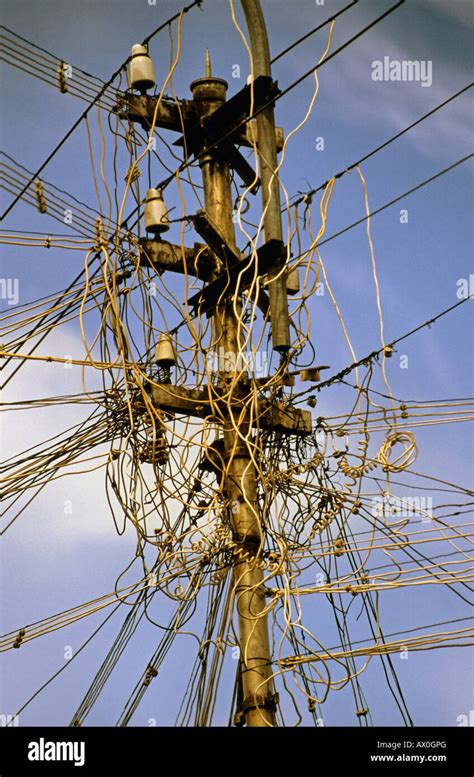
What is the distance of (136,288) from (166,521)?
79.0 inches

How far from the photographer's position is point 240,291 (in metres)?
11.0

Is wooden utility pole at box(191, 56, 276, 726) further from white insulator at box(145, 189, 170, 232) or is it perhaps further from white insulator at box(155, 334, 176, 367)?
white insulator at box(145, 189, 170, 232)

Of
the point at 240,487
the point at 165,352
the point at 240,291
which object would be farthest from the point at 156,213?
the point at 240,487

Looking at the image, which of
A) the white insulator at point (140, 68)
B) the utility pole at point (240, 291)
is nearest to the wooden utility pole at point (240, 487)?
the utility pole at point (240, 291)

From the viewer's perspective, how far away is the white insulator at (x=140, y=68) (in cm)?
1066

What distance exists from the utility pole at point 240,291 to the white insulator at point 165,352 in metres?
0.25

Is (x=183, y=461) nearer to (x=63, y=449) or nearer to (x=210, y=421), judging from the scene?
(x=210, y=421)

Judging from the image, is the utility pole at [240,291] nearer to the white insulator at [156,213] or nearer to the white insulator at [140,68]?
the white insulator at [156,213]

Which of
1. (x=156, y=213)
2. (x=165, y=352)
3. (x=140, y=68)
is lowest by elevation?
(x=165, y=352)

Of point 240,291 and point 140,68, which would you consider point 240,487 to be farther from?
point 140,68

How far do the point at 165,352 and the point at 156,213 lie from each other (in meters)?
1.12

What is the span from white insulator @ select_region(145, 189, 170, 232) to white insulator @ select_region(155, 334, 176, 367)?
889mm

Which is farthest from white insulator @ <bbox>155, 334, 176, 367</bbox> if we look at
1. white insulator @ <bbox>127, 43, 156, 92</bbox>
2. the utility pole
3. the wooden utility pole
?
white insulator @ <bbox>127, 43, 156, 92</bbox>

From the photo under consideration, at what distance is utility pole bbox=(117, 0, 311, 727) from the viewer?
32.0 feet
